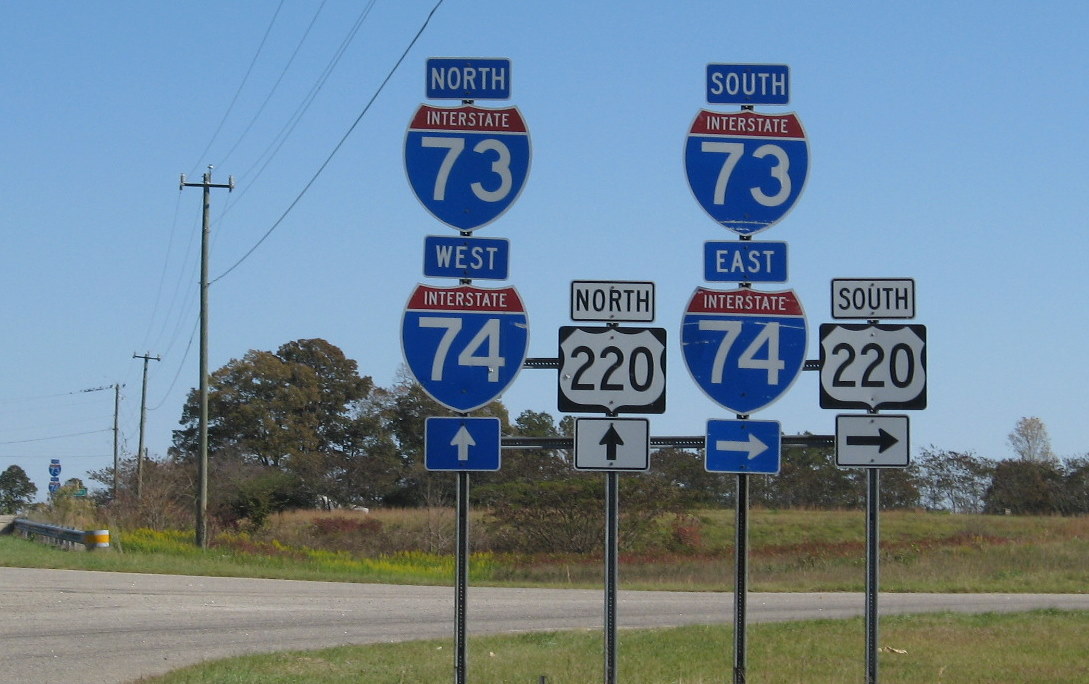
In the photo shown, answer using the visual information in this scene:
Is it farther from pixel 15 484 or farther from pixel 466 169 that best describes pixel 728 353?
pixel 15 484

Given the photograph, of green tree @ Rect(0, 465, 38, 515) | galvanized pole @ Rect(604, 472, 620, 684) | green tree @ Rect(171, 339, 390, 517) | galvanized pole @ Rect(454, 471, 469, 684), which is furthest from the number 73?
green tree @ Rect(0, 465, 38, 515)

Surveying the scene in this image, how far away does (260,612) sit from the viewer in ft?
59.5

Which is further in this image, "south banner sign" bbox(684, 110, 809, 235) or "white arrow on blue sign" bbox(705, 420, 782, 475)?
"south banner sign" bbox(684, 110, 809, 235)

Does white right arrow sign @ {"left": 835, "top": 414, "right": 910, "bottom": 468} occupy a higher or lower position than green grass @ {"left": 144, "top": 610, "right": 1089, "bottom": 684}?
higher

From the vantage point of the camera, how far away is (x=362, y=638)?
1566cm

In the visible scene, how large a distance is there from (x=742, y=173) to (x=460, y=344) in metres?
2.08

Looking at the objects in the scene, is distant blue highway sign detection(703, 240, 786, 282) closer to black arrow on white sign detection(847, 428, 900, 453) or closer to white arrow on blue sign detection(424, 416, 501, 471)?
black arrow on white sign detection(847, 428, 900, 453)

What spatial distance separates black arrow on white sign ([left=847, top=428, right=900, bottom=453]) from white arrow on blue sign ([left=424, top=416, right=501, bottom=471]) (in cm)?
224

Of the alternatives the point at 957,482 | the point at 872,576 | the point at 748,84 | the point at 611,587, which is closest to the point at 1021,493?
the point at 957,482

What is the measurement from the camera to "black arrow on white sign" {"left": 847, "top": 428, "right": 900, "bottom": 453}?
25.6 ft

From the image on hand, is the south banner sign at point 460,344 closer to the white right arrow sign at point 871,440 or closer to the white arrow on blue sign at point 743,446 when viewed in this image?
the white arrow on blue sign at point 743,446

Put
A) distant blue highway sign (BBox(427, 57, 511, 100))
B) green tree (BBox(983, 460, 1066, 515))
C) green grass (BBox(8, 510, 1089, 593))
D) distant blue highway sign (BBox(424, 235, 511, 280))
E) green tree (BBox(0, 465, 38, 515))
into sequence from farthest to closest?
green tree (BBox(0, 465, 38, 515)) → green tree (BBox(983, 460, 1066, 515)) → green grass (BBox(8, 510, 1089, 593)) → distant blue highway sign (BBox(427, 57, 511, 100)) → distant blue highway sign (BBox(424, 235, 511, 280))

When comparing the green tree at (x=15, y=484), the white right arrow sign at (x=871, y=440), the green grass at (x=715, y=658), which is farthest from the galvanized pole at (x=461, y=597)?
the green tree at (x=15, y=484)

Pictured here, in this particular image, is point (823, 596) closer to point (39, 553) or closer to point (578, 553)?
point (578, 553)
